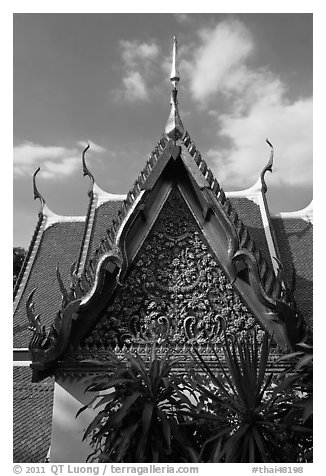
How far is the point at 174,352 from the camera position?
14.5 feet

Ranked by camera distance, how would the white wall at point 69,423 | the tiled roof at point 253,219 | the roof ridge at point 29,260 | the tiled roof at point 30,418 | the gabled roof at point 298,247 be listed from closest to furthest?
the white wall at point 69,423
the tiled roof at point 30,418
the gabled roof at point 298,247
the tiled roof at point 253,219
the roof ridge at point 29,260

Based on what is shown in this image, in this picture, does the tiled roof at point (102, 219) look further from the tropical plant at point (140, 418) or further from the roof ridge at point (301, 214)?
the tropical plant at point (140, 418)

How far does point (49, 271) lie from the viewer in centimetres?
938

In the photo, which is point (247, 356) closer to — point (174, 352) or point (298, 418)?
point (298, 418)

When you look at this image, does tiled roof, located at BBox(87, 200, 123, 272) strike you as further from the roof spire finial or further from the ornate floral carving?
the roof spire finial

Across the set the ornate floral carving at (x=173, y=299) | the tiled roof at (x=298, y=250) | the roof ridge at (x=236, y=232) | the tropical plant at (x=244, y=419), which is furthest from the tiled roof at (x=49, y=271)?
the tropical plant at (x=244, y=419)

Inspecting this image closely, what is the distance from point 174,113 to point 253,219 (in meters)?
4.17

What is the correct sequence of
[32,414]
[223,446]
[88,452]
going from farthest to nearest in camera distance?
[32,414]
[88,452]
[223,446]

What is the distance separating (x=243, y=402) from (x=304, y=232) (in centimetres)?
611

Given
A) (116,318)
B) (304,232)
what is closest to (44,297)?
(116,318)

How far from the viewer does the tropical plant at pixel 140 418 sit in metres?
3.42

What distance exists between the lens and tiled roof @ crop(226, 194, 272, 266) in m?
7.66

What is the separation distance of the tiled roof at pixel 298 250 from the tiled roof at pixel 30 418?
14.3 ft

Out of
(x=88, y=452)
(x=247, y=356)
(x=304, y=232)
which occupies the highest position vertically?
(x=304, y=232)
